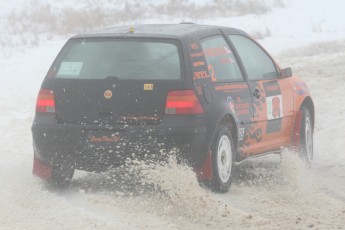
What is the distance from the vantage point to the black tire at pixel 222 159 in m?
7.53

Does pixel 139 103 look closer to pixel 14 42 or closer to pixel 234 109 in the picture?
pixel 234 109

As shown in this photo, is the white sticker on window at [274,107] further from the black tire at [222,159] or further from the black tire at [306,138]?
the black tire at [222,159]

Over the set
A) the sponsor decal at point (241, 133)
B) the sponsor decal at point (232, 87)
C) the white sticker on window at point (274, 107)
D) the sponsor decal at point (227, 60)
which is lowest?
the sponsor decal at point (241, 133)

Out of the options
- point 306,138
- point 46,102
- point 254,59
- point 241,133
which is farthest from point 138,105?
point 306,138

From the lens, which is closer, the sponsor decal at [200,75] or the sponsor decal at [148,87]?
the sponsor decal at [148,87]

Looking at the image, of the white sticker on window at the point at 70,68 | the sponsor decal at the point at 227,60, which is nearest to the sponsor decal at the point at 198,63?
the sponsor decal at the point at 227,60

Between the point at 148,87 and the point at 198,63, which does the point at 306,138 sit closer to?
the point at 198,63

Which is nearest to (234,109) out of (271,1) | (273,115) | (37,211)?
(273,115)

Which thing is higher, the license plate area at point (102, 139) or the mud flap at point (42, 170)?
the license plate area at point (102, 139)

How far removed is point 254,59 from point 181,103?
1984 millimetres

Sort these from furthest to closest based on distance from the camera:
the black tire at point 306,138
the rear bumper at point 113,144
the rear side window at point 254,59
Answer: the black tire at point 306,138 < the rear side window at point 254,59 < the rear bumper at point 113,144

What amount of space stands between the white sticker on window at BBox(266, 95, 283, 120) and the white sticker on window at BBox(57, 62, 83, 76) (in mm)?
2223

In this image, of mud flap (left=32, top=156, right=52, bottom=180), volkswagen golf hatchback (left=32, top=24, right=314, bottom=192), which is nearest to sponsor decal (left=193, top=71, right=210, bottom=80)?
volkswagen golf hatchback (left=32, top=24, right=314, bottom=192)

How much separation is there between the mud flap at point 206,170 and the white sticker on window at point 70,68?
1384 mm
